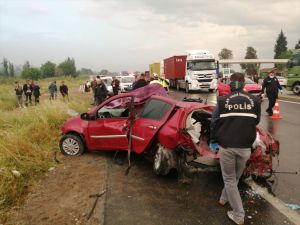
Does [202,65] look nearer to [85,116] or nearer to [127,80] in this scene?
[127,80]

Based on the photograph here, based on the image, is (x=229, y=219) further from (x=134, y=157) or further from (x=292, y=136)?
(x=292, y=136)

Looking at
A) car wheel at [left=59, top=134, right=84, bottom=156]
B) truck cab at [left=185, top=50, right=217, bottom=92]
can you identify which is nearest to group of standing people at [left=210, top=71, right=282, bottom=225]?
car wheel at [left=59, top=134, right=84, bottom=156]

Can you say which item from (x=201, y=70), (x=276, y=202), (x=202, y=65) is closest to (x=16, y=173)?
(x=276, y=202)

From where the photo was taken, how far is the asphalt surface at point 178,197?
14.3ft

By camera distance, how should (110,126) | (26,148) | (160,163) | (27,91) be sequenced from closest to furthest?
(160,163), (110,126), (26,148), (27,91)

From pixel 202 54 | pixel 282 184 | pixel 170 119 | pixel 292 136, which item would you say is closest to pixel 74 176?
pixel 170 119

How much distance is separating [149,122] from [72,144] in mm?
2381

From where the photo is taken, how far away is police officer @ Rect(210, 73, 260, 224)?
3984 mm

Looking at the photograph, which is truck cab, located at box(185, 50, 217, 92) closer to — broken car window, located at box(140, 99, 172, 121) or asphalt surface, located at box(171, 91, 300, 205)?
asphalt surface, located at box(171, 91, 300, 205)

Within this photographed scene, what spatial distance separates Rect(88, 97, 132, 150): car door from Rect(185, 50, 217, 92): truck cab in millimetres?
17967

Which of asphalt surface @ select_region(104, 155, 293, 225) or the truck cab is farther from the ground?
the truck cab

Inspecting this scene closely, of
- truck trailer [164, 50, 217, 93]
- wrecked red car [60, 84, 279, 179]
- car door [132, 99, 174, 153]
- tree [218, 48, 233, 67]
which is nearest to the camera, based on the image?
wrecked red car [60, 84, 279, 179]

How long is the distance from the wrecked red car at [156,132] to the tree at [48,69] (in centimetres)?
13421

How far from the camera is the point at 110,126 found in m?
7.01
